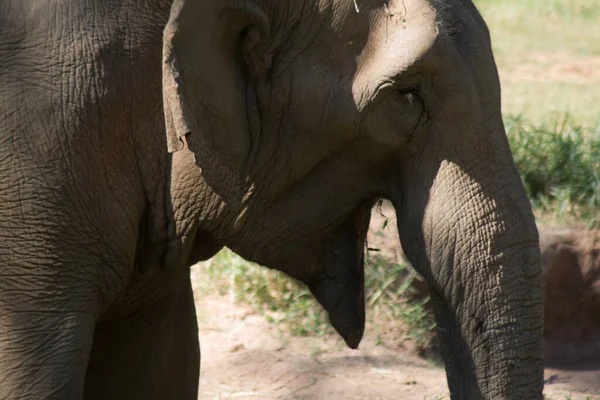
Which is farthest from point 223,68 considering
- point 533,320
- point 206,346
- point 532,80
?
point 532,80

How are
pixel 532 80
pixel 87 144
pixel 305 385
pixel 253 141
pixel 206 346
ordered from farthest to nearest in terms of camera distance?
pixel 532 80
pixel 206 346
pixel 305 385
pixel 253 141
pixel 87 144

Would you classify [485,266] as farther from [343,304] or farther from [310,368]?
[310,368]

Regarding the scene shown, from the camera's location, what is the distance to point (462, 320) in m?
2.51

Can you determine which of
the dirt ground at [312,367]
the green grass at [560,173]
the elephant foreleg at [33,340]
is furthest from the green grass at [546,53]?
the elephant foreleg at [33,340]

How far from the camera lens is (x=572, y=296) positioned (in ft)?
18.1

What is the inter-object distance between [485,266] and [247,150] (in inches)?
22.9

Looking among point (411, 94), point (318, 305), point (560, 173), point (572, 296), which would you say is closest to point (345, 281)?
point (411, 94)

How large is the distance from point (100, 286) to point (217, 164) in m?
0.37

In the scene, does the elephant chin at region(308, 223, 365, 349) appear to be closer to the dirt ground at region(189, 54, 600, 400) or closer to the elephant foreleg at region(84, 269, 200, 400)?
the elephant foreleg at region(84, 269, 200, 400)

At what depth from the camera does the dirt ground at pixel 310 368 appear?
14.7 feet

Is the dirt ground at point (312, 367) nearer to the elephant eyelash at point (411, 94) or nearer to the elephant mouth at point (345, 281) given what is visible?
the elephant mouth at point (345, 281)

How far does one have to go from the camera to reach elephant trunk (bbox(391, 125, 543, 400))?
245 cm

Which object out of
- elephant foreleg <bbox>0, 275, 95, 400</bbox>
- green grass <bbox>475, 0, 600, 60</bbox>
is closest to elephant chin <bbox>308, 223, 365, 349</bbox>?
elephant foreleg <bbox>0, 275, 95, 400</bbox>

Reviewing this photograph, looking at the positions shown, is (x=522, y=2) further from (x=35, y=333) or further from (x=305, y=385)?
(x=35, y=333)
